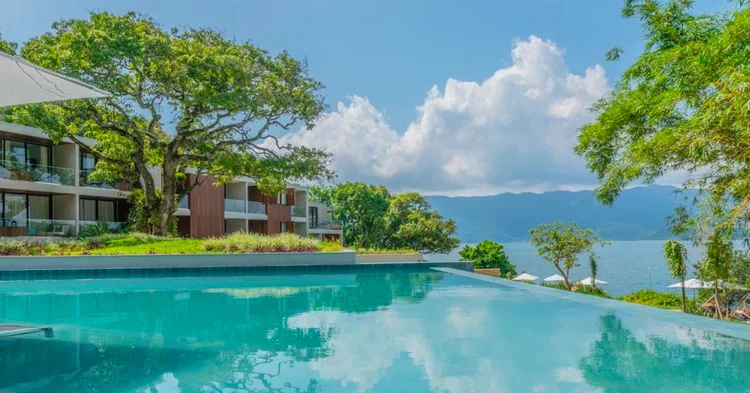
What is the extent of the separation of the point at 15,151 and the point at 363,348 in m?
21.3

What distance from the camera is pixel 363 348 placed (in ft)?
16.6

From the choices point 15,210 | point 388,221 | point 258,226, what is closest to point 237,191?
point 258,226

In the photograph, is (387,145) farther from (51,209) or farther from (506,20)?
(51,209)

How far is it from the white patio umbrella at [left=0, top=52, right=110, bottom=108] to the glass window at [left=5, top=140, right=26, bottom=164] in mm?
19248

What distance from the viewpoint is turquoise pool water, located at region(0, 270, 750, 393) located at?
3912mm

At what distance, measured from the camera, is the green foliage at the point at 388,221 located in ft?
133

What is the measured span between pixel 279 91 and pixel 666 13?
12.0 meters

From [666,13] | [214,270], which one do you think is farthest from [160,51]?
[666,13]

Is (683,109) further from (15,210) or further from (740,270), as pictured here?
(15,210)

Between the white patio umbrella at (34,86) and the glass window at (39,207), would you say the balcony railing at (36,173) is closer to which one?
the glass window at (39,207)

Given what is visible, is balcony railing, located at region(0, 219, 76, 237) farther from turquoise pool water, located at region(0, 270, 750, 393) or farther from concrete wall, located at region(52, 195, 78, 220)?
turquoise pool water, located at region(0, 270, 750, 393)

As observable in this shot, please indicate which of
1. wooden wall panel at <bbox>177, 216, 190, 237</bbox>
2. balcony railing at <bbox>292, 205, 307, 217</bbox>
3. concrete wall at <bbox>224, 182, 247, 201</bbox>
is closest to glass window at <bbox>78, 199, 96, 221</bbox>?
wooden wall panel at <bbox>177, 216, 190, 237</bbox>

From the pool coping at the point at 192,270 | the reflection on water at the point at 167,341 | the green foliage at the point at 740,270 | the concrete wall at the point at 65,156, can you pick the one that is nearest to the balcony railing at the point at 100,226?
the concrete wall at the point at 65,156

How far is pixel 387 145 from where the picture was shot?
27.0 m
